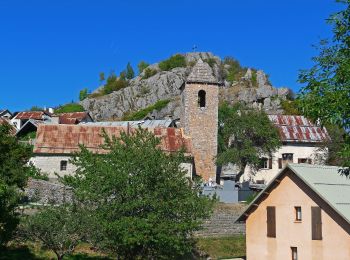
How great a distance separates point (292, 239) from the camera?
27.7 m

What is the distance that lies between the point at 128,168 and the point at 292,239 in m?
9.88

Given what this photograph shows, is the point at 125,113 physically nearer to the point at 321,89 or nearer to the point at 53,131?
the point at 53,131

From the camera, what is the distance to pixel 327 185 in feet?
89.6

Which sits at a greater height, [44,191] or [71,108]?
[71,108]

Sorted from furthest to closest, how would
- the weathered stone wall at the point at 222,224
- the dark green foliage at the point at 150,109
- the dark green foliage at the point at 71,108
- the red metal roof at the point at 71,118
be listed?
the dark green foliage at the point at 71,108 → the dark green foliage at the point at 150,109 → the red metal roof at the point at 71,118 → the weathered stone wall at the point at 222,224

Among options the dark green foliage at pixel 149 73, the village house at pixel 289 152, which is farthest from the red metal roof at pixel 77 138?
the dark green foliage at pixel 149 73

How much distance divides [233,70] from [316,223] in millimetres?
105496

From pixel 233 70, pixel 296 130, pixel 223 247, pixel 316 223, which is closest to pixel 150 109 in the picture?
pixel 233 70

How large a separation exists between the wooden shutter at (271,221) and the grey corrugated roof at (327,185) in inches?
40.0

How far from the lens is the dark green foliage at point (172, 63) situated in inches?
5074

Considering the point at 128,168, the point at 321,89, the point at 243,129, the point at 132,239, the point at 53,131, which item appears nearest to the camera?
the point at 321,89

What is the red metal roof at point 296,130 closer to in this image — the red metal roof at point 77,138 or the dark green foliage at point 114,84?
the red metal roof at point 77,138

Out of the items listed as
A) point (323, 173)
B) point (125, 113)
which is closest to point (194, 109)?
point (323, 173)

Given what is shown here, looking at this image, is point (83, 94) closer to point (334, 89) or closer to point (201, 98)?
point (201, 98)
